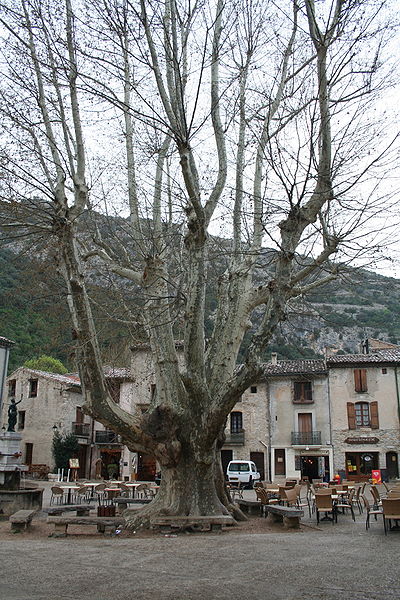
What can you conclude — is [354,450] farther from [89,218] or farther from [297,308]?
[89,218]

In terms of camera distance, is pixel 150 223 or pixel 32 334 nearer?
pixel 150 223

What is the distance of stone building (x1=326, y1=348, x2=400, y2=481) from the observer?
1282 inches

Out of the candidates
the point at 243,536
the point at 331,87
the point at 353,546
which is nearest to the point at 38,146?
the point at 331,87

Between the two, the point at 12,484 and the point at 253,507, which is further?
the point at 12,484

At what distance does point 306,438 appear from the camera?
33.9 m

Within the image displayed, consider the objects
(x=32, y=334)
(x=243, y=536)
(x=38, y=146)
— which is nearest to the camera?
(x=243, y=536)

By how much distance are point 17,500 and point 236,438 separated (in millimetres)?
22502

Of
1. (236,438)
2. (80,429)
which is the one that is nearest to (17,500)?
(236,438)

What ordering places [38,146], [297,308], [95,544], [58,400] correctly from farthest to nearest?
1. [58,400]
2. [297,308]
3. [38,146]
4. [95,544]

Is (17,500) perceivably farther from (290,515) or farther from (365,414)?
(365,414)

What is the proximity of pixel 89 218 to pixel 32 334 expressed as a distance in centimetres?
3102

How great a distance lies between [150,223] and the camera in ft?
43.0

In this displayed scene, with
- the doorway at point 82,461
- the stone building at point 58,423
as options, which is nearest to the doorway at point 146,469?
the stone building at point 58,423

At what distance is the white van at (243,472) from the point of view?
1153 inches
